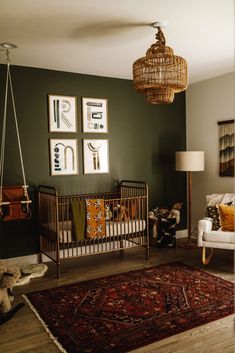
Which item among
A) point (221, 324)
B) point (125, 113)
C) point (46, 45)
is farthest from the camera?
point (125, 113)

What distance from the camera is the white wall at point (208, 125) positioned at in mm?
4270

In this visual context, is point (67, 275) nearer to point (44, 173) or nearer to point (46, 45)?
point (44, 173)

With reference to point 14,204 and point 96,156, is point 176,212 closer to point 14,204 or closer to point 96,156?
point 96,156

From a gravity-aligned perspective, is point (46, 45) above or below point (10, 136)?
above

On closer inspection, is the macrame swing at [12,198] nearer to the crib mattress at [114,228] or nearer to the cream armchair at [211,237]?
the crib mattress at [114,228]

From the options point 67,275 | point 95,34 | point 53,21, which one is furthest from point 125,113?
point 67,275

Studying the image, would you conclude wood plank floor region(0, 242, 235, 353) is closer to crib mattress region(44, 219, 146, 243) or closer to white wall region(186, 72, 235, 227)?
A: crib mattress region(44, 219, 146, 243)

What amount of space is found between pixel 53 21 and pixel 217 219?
2.77m

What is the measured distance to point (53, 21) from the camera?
256 centimetres

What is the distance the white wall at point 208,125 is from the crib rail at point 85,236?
1156mm

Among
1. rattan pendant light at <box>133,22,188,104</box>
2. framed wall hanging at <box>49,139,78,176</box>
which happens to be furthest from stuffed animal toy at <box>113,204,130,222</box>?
rattan pendant light at <box>133,22,188,104</box>

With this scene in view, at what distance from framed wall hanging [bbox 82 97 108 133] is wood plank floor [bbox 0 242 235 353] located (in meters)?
1.78

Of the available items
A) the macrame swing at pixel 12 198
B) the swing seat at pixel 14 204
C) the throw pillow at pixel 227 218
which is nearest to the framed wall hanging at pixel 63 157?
the macrame swing at pixel 12 198

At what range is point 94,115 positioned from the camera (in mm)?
4215
